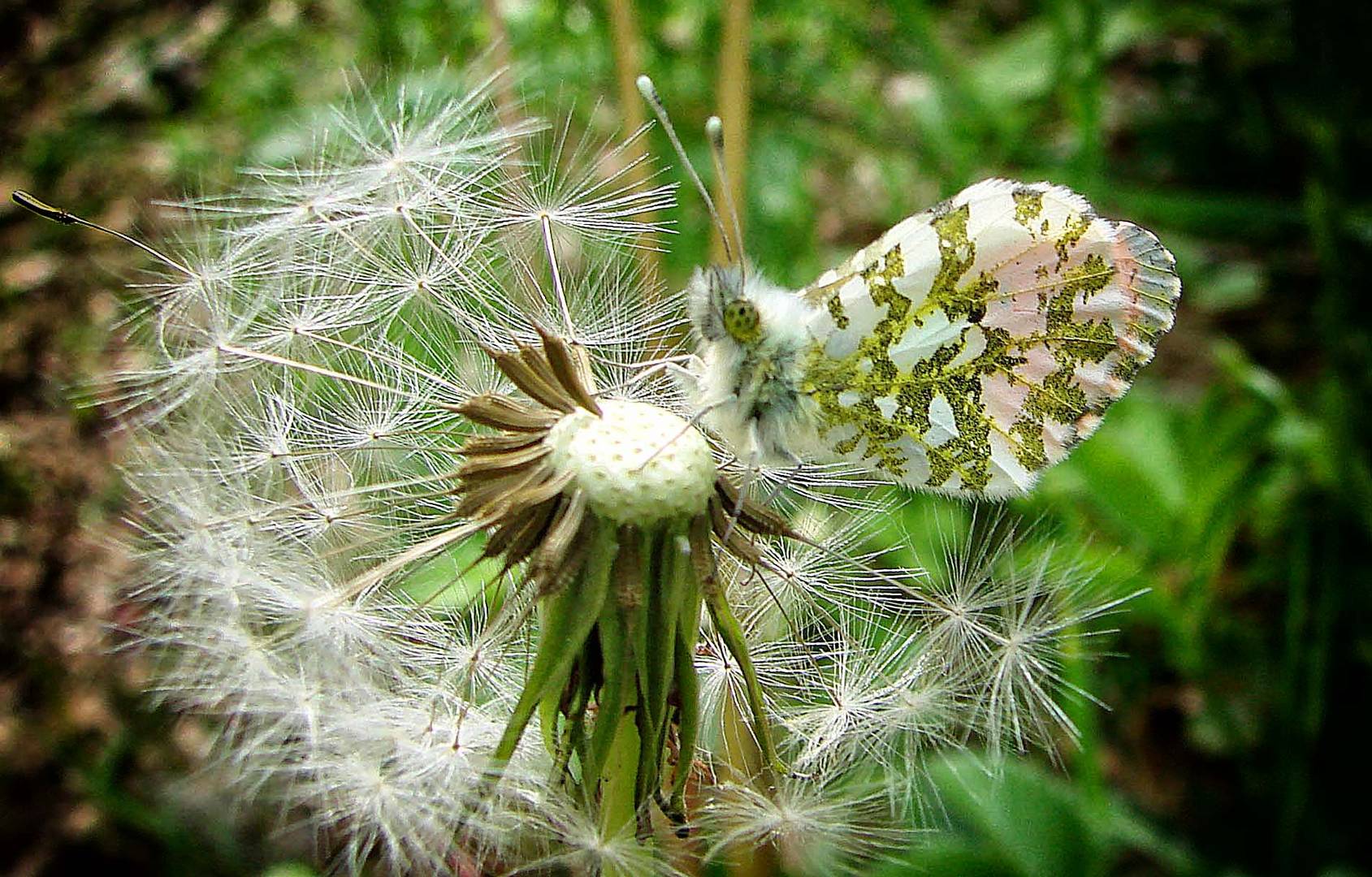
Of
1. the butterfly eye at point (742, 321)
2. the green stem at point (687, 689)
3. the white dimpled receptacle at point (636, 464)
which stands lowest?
the green stem at point (687, 689)

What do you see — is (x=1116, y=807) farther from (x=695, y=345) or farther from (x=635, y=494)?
(x=635, y=494)

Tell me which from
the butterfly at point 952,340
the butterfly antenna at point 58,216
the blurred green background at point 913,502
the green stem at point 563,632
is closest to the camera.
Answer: the green stem at point 563,632

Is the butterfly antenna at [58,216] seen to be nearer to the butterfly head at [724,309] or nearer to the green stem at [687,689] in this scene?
the butterfly head at [724,309]

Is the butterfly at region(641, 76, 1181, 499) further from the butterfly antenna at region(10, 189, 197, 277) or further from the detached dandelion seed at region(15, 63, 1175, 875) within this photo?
the butterfly antenna at region(10, 189, 197, 277)

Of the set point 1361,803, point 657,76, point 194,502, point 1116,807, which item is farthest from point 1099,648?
point 194,502

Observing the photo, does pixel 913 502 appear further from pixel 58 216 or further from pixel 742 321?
pixel 58 216

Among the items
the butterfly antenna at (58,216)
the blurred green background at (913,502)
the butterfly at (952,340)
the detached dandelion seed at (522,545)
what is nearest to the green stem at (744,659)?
the detached dandelion seed at (522,545)
